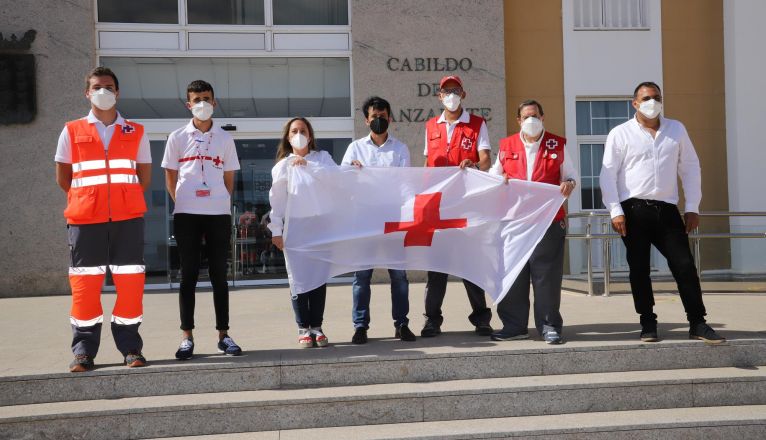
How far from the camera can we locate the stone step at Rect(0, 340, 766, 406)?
461 cm

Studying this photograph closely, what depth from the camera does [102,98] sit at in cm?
483

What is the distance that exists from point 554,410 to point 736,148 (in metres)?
9.24

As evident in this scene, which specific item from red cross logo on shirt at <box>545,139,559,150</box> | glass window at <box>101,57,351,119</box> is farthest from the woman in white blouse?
glass window at <box>101,57,351,119</box>

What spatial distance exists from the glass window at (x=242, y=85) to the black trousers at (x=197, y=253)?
6.56 metres

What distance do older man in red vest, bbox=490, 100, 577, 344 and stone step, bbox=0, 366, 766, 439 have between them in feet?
2.23

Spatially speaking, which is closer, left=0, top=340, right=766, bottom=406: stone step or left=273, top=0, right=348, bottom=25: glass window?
left=0, top=340, right=766, bottom=406: stone step

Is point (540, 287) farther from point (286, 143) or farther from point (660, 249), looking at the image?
point (286, 143)

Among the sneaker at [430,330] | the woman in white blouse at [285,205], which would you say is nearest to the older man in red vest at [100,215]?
the woman in white blouse at [285,205]

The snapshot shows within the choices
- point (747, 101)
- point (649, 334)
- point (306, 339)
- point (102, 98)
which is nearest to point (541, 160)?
point (649, 334)

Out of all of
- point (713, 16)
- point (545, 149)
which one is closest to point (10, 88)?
point (545, 149)

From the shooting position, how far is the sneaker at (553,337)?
519 centimetres

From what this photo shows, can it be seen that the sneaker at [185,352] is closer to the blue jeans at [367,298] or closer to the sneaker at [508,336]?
the blue jeans at [367,298]

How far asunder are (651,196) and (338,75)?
7132mm

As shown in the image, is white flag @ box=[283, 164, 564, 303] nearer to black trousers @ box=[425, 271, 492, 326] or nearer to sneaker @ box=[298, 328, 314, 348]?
black trousers @ box=[425, 271, 492, 326]
